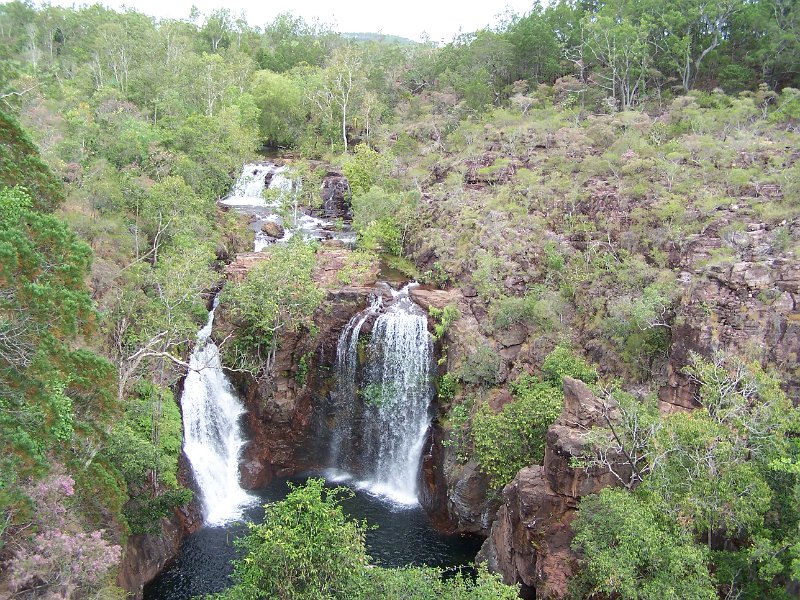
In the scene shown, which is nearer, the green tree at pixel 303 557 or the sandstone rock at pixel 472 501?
the green tree at pixel 303 557

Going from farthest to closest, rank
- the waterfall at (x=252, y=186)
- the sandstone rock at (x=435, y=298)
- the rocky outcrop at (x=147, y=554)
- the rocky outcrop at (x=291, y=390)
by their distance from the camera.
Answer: the waterfall at (x=252, y=186) → the sandstone rock at (x=435, y=298) → the rocky outcrop at (x=291, y=390) → the rocky outcrop at (x=147, y=554)

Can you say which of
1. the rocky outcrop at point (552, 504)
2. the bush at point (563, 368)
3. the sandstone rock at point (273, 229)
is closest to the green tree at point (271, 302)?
the sandstone rock at point (273, 229)

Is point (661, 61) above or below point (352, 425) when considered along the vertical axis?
above

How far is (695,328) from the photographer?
2275 centimetres

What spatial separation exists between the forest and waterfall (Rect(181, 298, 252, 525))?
924 millimetres

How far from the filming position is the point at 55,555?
13711mm

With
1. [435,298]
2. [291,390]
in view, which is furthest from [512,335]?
[291,390]

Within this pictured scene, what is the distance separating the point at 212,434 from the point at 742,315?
22.5m

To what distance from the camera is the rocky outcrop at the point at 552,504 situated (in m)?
19.1

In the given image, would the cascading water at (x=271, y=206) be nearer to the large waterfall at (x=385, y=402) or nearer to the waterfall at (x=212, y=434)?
the waterfall at (x=212, y=434)

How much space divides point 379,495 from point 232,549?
23.5 ft

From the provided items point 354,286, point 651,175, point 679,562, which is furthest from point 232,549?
point 651,175

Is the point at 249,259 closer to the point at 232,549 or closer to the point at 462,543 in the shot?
the point at 232,549

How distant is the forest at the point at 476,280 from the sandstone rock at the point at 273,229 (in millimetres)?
1363
